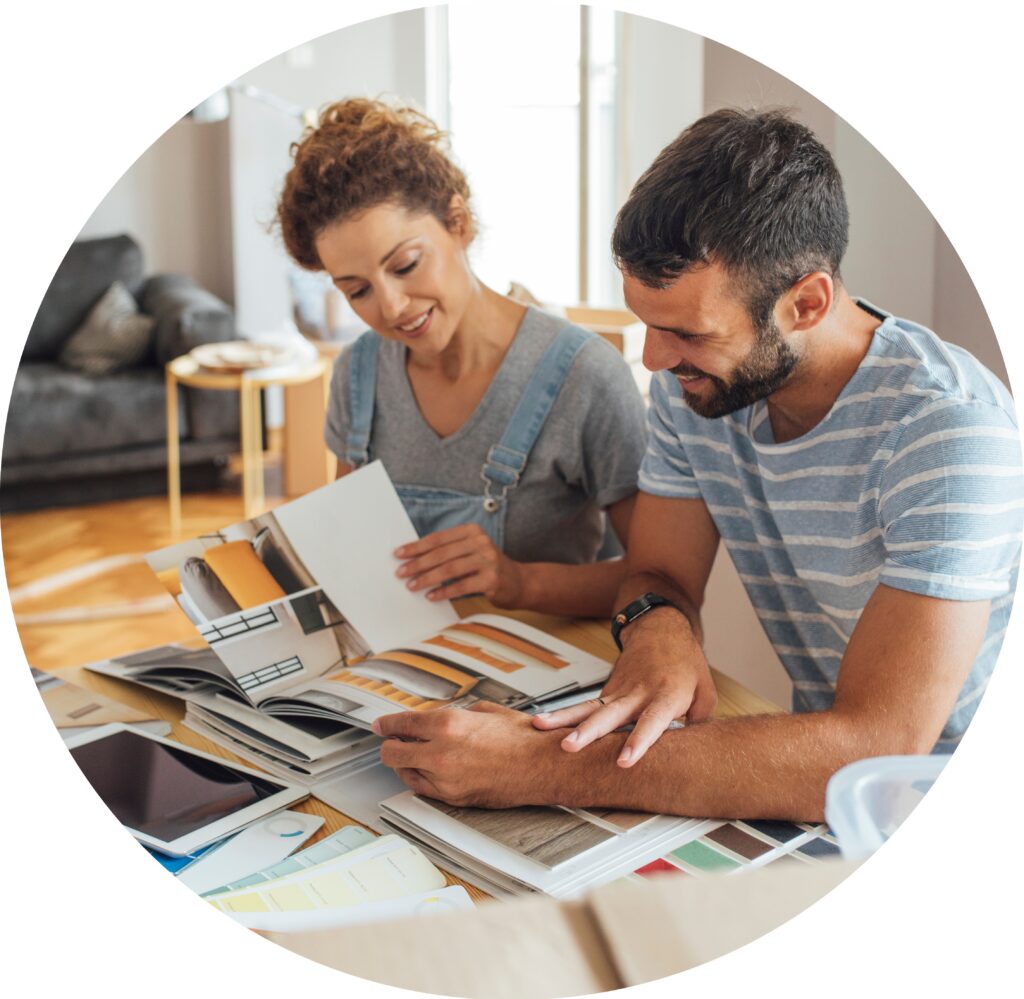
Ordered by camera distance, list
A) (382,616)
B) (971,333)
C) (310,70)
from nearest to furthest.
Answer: (382,616) → (971,333) → (310,70)

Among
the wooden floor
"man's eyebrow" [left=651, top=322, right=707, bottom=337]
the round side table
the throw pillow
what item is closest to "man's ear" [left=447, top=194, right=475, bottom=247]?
"man's eyebrow" [left=651, top=322, right=707, bottom=337]

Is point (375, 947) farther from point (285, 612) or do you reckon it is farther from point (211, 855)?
point (285, 612)

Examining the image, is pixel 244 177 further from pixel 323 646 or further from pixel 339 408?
pixel 323 646

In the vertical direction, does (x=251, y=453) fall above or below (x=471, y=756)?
below

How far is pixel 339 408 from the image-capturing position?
153 centimetres

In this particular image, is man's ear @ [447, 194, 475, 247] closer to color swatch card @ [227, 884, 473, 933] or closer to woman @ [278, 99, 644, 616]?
woman @ [278, 99, 644, 616]

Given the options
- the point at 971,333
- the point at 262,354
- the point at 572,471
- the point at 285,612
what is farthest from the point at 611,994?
the point at 262,354

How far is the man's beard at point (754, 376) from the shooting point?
100cm

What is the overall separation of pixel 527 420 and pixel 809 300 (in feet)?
1.44

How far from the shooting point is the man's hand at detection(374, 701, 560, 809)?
2.69 ft

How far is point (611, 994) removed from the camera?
1.89ft

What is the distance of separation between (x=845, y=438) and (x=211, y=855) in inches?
25.0

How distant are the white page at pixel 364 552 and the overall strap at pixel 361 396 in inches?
11.5

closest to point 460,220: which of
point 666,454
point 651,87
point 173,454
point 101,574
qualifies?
point 666,454
